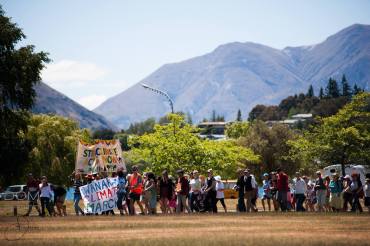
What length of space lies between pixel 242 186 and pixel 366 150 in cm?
3708

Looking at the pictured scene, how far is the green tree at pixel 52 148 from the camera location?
7938 centimetres

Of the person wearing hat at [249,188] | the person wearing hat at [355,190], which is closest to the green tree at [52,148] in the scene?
the person wearing hat at [249,188]

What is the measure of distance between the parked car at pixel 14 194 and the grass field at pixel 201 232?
196 feet

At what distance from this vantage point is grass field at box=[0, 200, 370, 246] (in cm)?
1812

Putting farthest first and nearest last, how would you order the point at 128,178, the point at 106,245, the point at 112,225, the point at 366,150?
the point at 366,150
the point at 128,178
the point at 112,225
the point at 106,245

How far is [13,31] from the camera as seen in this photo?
49688 mm

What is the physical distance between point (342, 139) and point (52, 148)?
30847 mm

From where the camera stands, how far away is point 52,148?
81.3m

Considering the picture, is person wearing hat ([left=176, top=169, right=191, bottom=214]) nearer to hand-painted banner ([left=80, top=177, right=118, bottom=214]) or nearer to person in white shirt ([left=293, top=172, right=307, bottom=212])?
hand-painted banner ([left=80, top=177, right=118, bottom=214])

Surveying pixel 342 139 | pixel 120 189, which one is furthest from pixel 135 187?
pixel 342 139

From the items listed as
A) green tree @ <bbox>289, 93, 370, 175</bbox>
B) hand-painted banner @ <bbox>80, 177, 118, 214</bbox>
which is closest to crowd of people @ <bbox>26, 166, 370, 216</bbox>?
hand-painted banner @ <bbox>80, 177, 118, 214</bbox>

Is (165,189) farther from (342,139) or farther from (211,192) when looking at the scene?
(342,139)

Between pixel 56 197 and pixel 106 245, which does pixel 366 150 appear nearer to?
pixel 56 197

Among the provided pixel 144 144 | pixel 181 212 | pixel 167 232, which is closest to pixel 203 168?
pixel 144 144
